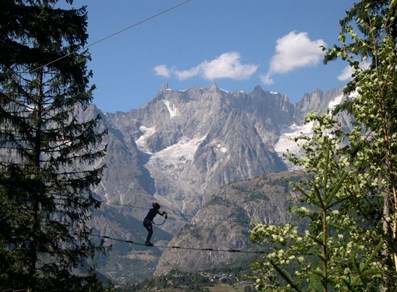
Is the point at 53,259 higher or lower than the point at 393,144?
lower

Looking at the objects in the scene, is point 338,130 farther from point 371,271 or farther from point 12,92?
point 12,92

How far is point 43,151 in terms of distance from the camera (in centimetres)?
1883

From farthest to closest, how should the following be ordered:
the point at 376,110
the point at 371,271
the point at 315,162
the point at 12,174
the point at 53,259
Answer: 1. the point at 53,259
2. the point at 12,174
3. the point at 315,162
4. the point at 376,110
5. the point at 371,271

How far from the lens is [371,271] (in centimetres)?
378

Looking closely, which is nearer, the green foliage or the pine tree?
the green foliage

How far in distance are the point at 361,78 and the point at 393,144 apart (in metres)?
1.26

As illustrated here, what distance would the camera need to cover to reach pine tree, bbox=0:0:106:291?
40.1ft

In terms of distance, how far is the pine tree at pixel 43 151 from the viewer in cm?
1223

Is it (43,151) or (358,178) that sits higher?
(43,151)

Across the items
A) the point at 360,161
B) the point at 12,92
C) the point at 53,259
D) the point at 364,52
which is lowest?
the point at 53,259

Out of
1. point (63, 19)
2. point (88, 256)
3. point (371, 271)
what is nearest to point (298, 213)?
point (371, 271)

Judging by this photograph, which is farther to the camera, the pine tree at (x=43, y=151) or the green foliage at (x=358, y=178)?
the pine tree at (x=43, y=151)

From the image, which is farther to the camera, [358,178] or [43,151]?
[43,151]

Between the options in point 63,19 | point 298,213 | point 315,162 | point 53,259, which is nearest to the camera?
point 298,213
